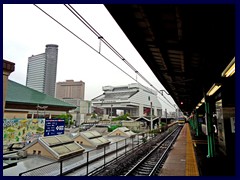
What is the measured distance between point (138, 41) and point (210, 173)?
5.16 metres

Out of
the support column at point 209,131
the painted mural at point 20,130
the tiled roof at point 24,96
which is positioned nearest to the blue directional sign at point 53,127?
the painted mural at point 20,130

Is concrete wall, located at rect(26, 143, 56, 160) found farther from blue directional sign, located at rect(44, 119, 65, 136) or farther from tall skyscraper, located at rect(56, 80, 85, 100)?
tall skyscraper, located at rect(56, 80, 85, 100)

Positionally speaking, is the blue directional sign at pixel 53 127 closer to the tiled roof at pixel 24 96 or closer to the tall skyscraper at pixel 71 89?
the tiled roof at pixel 24 96

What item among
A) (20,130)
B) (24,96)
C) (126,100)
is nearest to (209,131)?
(20,130)

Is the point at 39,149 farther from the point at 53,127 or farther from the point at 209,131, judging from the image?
the point at 209,131

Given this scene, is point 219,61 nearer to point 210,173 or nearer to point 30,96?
point 210,173

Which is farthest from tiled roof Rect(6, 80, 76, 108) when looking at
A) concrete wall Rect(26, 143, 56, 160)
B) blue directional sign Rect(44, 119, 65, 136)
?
concrete wall Rect(26, 143, 56, 160)

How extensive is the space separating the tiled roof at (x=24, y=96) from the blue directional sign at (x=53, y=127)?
396 inches

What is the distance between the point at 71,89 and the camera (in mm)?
102250

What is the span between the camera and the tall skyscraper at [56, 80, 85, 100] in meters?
99.5

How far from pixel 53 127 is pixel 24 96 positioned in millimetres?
12210

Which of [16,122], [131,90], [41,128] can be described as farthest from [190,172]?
[131,90]

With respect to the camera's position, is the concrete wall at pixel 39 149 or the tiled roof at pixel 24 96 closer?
the concrete wall at pixel 39 149

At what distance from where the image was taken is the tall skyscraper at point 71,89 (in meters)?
99.5
